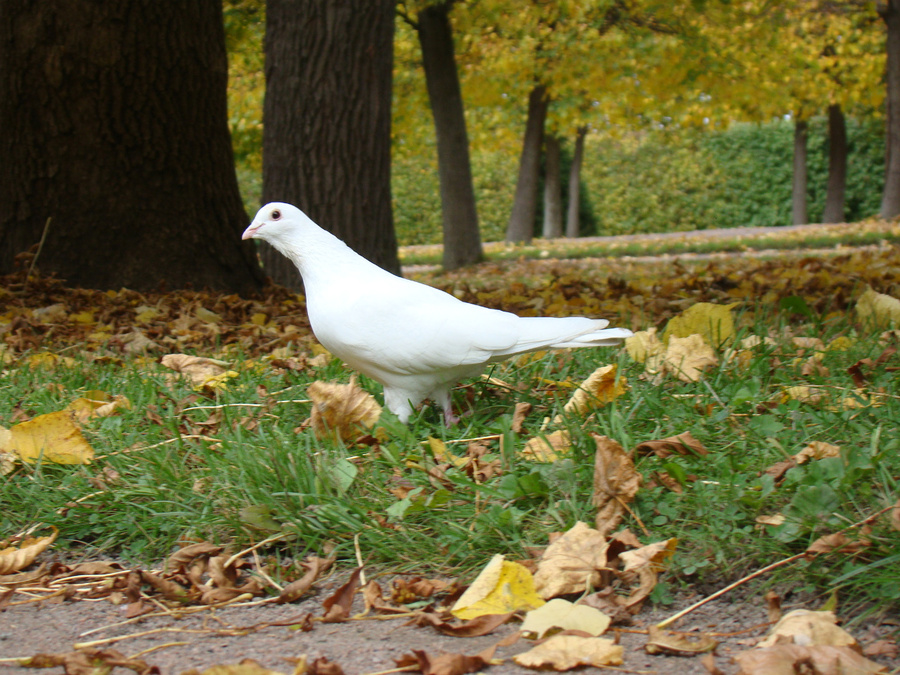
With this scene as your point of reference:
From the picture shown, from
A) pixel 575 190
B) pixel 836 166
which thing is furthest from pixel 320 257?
pixel 575 190

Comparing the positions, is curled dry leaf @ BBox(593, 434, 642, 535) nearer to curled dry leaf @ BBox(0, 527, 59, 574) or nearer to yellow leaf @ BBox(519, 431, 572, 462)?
yellow leaf @ BBox(519, 431, 572, 462)

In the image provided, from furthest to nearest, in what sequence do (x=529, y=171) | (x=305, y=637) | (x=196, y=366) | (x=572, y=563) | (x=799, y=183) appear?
(x=799, y=183) < (x=529, y=171) < (x=196, y=366) < (x=572, y=563) < (x=305, y=637)

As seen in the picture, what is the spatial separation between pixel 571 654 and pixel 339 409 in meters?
1.14

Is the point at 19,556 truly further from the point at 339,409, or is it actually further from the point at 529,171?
the point at 529,171

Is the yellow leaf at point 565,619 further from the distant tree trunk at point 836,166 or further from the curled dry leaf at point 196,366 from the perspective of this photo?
the distant tree trunk at point 836,166

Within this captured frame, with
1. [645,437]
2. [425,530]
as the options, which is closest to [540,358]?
[645,437]

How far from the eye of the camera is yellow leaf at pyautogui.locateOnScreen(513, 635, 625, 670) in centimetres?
146

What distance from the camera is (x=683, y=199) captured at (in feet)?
80.8

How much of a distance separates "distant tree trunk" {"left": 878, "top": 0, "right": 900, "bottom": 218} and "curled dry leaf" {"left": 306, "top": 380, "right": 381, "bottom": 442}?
51.4ft

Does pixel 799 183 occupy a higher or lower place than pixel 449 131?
lower

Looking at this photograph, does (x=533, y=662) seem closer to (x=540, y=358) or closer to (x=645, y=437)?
(x=645, y=437)

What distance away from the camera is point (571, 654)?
1.47 meters

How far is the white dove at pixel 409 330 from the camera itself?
2.30m

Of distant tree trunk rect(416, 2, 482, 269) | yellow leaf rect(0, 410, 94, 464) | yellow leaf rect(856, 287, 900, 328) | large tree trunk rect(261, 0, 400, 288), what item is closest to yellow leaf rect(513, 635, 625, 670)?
yellow leaf rect(0, 410, 94, 464)
